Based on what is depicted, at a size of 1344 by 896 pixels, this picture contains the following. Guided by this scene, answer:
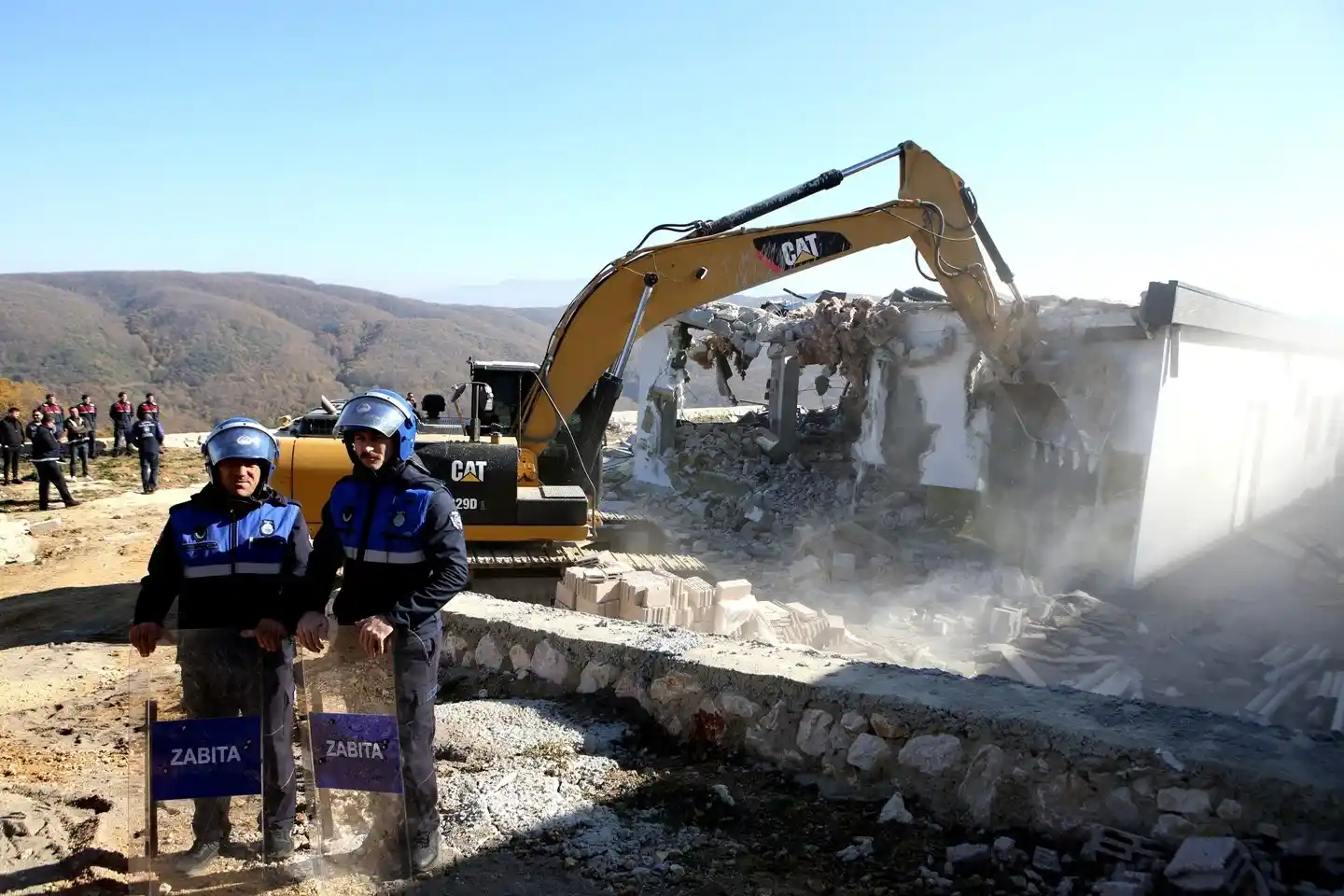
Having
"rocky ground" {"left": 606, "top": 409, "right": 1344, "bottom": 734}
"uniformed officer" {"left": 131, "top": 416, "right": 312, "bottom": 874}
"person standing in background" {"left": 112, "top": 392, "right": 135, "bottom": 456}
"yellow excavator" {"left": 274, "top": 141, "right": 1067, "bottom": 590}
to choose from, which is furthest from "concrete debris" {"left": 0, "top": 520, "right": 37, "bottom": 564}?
"uniformed officer" {"left": 131, "top": 416, "right": 312, "bottom": 874}

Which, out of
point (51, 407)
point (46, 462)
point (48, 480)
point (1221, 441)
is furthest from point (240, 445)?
point (51, 407)

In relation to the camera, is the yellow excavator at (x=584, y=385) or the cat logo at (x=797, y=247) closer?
the yellow excavator at (x=584, y=385)

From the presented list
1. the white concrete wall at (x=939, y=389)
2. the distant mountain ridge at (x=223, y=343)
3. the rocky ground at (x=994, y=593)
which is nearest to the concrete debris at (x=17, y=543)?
the rocky ground at (x=994, y=593)

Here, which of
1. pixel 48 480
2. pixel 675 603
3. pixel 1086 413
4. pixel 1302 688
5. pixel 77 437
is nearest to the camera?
pixel 675 603

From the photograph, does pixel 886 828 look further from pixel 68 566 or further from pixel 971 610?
pixel 68 566

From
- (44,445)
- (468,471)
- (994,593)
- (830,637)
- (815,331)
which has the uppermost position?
(815,331)

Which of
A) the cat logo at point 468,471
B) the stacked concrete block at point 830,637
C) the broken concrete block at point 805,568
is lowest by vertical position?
the broken concrete block at point 805,568

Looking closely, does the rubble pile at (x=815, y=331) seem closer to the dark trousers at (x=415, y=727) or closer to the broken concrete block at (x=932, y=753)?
the broken concrete block at (x=932, y=753)

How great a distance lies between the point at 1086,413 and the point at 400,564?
30.5 ft

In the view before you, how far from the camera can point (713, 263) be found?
26.2 ft

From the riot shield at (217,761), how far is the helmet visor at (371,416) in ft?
2.62

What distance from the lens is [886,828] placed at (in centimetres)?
320

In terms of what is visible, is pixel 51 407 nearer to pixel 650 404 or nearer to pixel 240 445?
pixel 650 404

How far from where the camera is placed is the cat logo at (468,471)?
6879 mm
